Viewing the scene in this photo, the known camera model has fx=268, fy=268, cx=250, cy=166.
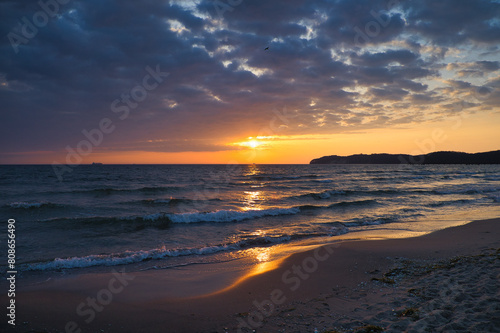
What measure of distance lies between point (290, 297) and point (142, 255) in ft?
19.9

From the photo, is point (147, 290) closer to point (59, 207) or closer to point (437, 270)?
point (437, 270)

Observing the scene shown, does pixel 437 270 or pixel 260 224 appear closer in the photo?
pixel 437 270

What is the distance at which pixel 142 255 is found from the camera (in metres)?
9.77

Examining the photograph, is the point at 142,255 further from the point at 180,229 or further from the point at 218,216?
the point at 218,216

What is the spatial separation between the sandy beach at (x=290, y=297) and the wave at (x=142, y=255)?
96 cm

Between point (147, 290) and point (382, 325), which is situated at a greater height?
point (382, 325)

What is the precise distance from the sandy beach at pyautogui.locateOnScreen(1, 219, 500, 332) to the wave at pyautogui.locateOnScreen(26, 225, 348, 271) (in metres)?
0.96

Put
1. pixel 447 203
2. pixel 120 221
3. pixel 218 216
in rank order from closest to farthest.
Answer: pixel 120 221 → pixel 218 216 → pixel 447 203

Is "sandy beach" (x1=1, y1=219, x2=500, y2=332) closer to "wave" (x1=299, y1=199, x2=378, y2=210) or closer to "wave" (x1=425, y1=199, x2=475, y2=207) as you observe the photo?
"wave" (x1=299, y1=199, x2=378, y2=210)

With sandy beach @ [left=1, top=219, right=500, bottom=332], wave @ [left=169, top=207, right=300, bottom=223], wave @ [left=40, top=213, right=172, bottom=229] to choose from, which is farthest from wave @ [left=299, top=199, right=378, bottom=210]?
sandy beach @ [left=1, top=219, right=500, bottom=332]

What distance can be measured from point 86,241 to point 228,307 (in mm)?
9263

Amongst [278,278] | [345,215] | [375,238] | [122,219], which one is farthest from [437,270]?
[122,219]

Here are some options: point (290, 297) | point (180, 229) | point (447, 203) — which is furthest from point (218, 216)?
point (447, 203)

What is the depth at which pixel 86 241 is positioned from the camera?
11984 millimetres
